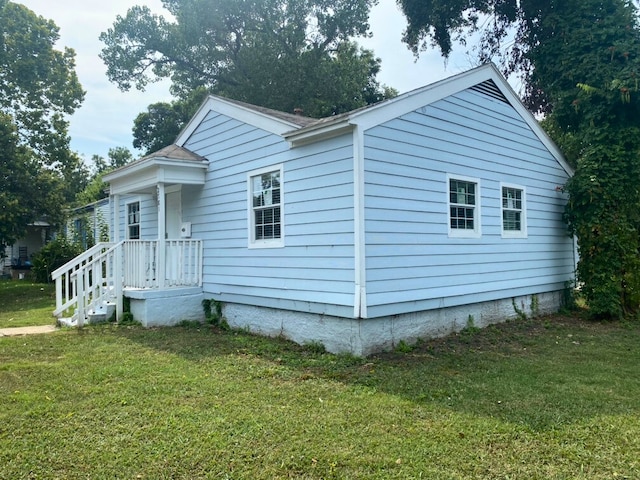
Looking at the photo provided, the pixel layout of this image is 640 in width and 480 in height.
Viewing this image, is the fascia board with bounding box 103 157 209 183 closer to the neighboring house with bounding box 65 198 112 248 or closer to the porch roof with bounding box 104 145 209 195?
the porch roof with bounding box 104 145 209 195

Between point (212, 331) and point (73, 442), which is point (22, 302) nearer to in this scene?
point (212, 331)

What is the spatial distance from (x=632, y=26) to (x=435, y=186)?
6.17 meters

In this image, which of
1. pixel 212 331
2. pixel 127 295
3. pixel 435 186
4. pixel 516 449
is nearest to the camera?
pixel 516 449

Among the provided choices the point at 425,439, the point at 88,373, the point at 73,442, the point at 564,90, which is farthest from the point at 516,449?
the point at 564,90

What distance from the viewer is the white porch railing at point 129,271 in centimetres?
859

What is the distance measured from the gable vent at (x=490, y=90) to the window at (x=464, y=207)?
1729 millimetres

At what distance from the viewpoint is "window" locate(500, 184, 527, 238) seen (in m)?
9.02

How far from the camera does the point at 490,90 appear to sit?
8.83m

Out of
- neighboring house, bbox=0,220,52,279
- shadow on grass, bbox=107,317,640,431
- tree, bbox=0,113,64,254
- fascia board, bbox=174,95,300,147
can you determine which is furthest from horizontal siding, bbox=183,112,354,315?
neighboring house, bbox=0,220,52,279

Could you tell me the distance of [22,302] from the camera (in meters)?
13.3

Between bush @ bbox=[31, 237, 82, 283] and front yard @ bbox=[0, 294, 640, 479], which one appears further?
bush @ bbox=[31, 237, 82, 283]

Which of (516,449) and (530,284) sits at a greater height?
(530,284)

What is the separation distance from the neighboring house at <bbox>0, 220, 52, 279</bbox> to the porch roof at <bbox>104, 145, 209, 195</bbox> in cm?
1721

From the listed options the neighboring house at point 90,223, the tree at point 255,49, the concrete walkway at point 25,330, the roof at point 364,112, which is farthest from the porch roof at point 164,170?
the tree at point 255,49
